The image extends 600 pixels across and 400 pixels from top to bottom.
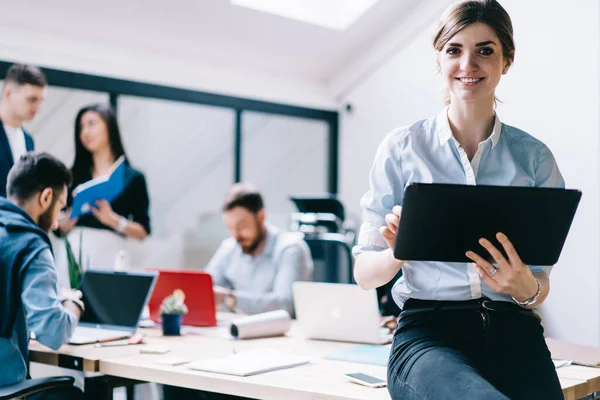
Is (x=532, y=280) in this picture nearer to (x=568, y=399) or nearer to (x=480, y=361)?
(x=480, y=361)

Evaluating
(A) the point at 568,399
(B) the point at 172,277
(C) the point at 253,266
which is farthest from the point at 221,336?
(A) the point at 568,399

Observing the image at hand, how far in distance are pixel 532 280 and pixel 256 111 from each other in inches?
154

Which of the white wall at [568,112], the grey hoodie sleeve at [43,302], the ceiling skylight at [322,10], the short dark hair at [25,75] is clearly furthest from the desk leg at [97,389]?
the ceiling skylight at [322,10]

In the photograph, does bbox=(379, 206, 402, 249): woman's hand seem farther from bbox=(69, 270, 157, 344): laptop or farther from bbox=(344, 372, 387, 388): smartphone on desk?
bbox=(69, 270, 157, 344): laptop

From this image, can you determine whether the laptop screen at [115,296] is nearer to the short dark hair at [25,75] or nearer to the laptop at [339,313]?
the laptop at [339,313]

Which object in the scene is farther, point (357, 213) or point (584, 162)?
point (357, 213)

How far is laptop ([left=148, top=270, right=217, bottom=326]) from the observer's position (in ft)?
9.22

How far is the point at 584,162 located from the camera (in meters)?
3.83

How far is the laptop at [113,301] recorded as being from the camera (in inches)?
101

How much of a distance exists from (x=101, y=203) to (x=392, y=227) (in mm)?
3104

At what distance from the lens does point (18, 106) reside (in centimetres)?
374

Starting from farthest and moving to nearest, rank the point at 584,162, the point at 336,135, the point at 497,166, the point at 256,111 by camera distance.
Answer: the point at 336,135 < the point at 256,111 < the point at 584,162 < the point at 497,166

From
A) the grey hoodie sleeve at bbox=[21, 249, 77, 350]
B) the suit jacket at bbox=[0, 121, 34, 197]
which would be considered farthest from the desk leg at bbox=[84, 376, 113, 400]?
the suit jacket at bbox=[0, 121, 34, 197]

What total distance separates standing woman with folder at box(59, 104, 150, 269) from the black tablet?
10.1 ft
